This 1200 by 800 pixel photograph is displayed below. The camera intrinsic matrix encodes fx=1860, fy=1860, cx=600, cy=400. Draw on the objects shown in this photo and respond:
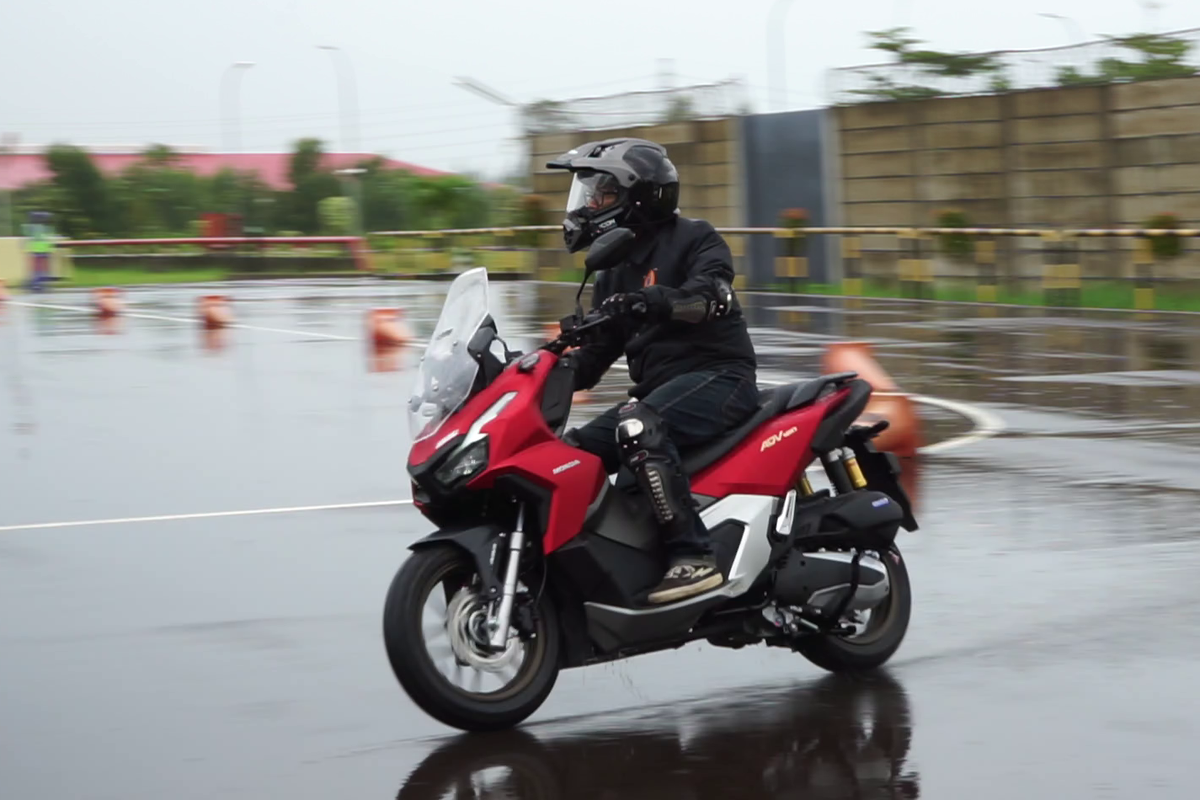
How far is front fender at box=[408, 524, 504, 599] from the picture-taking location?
5.43 metres

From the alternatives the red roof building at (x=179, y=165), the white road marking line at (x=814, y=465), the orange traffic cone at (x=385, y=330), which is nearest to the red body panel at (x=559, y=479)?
the white road marking line at (x=814, y=465)

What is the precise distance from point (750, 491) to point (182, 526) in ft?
13.9

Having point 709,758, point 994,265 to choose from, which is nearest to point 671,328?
point 709,758

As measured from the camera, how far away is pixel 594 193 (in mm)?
5977

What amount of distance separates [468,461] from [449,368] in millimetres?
330

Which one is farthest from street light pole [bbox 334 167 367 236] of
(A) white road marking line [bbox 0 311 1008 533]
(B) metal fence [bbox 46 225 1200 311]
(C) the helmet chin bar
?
(C) the helmet chin bar

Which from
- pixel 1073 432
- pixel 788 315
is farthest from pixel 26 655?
pixel 788 315

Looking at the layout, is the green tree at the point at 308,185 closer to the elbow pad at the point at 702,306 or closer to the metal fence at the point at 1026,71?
the metal fence at the point at 1026,71

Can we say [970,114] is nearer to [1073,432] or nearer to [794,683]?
[1073,432]

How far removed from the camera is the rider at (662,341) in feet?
18.8

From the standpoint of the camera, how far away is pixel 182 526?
9352 mm

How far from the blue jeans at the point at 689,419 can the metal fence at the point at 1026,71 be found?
66.3 ft

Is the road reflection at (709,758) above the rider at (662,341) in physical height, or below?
below

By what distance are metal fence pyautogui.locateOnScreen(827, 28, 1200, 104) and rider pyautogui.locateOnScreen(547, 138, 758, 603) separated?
66.1 feet
